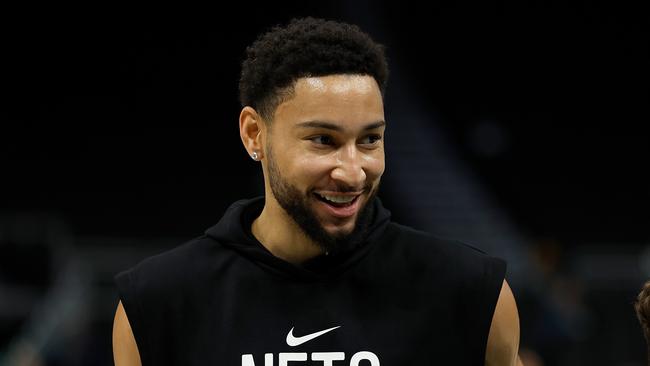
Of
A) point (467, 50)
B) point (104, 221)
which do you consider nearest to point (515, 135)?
point (467, 50)

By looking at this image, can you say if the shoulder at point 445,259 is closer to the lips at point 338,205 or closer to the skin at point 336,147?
the skin at point 336,147

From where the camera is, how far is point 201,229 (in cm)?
1488

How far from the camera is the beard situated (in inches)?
118

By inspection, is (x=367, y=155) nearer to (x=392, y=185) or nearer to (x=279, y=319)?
(x=279, y=319)

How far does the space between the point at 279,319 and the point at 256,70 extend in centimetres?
63

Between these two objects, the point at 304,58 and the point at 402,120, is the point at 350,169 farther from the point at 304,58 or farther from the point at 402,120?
the point at 402,120

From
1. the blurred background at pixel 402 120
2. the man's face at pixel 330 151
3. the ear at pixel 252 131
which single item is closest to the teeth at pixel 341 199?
the man's face at pixel 330 151

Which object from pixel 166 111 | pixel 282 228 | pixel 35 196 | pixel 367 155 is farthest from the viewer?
pixel 166 111

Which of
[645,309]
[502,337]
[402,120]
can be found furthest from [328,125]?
[402,120]

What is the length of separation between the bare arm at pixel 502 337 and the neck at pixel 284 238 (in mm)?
474

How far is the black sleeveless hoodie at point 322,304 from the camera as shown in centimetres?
306

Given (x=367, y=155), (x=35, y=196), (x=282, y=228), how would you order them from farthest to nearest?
(x=35, y=196) → (x=282, y=228) → (x=367, y=155)

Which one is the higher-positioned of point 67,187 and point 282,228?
point 67,187

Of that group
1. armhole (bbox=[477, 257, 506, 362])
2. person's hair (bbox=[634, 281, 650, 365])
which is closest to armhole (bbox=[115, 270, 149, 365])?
armhole (bbox=[477, 257, 506, 362])
